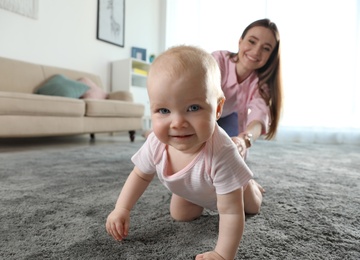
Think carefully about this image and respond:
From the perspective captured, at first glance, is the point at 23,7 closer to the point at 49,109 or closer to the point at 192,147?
the point at 49,109

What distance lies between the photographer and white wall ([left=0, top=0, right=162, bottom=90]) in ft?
9.48

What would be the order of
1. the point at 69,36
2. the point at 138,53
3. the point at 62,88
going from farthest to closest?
the point at 138,53 < the point at 69,36 < the point at 62,88

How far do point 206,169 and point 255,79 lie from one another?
77cm

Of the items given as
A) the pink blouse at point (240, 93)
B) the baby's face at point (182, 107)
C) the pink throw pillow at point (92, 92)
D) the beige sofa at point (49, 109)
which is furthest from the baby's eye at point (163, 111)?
the pink throw pillow at point (92, 92)

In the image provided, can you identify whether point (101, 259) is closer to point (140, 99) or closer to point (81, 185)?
point (81, 185)

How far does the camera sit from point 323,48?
3.44 metres

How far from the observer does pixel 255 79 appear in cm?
123

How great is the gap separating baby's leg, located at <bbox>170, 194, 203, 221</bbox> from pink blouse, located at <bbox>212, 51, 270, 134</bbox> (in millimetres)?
523

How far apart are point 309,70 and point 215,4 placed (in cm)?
157

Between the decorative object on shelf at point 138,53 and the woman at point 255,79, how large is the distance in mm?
3132

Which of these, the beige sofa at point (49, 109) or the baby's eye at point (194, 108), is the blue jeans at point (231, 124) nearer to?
the baby's eye at point (194, 108)

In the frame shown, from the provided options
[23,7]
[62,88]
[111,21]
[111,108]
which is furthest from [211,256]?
[111,21]

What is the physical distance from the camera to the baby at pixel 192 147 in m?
0.49

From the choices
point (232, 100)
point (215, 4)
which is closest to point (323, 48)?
point (215, 4)
